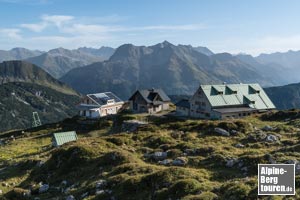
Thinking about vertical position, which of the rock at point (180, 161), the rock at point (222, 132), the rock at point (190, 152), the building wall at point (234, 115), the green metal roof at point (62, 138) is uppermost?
the building wall at point (234, 115)

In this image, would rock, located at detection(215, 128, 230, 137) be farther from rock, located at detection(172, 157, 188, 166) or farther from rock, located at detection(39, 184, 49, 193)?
rock, located at detection(39, 184, 49, 193)

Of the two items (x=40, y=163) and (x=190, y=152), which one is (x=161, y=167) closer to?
(x=190, y=152)

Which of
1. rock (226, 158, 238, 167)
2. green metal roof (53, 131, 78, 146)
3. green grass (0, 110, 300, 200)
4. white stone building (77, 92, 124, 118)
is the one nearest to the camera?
green grass (0, 110, 300, 200)

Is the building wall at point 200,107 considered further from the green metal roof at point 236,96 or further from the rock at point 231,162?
the rock at point 231,162

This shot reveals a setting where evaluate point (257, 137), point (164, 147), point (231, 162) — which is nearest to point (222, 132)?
point (257, 137)

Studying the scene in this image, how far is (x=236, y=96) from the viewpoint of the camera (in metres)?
89.9

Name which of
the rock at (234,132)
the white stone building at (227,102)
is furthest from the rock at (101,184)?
the white stone building at (227,102)

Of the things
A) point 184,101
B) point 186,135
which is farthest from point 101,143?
point 184,101

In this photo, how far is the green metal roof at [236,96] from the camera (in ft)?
285

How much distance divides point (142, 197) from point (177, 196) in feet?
10.3

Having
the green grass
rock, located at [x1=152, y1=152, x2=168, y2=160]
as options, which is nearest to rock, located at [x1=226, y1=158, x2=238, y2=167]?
the green grass

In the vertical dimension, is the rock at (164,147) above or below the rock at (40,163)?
above

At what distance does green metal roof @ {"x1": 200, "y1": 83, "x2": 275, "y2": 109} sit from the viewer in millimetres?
86938

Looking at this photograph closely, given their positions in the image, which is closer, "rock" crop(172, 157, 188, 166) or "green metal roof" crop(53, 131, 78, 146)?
"rock" crop(172, 157, 188, 166)
